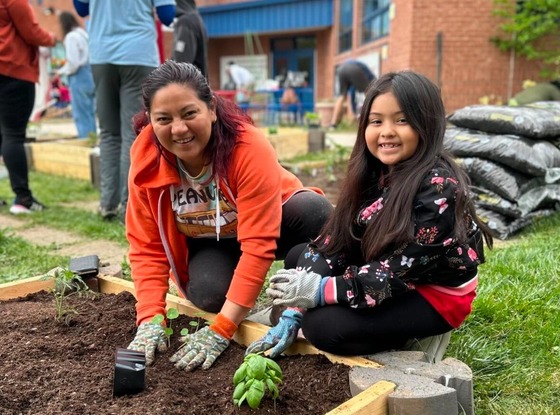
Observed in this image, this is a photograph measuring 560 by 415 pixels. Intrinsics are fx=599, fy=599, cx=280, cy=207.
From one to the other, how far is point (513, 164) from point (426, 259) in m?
2.62

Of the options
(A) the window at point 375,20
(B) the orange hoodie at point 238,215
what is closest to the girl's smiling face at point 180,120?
(B) the orange hoodie at point 238,215

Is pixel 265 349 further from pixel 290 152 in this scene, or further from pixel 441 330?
pixel 290 152

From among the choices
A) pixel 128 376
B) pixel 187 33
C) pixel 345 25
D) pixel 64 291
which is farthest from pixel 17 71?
pixel 345 25

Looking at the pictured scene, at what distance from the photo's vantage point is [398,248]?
182 centimetres

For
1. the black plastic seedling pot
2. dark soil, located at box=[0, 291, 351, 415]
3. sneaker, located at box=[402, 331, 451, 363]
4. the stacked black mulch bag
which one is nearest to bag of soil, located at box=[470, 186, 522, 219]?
the stacked black mulch bag

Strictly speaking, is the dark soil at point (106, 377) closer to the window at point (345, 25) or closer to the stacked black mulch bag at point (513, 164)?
the stacked black mulch bag at point (513, 164)

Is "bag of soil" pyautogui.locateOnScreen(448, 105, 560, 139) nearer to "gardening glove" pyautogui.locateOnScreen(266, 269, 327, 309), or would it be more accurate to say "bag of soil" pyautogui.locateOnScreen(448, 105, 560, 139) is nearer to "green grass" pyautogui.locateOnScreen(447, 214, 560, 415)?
"green grass" pyautogui.locateOnScreen(447, 214, 560, 415)

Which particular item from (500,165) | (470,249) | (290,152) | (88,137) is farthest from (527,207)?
(88,137)

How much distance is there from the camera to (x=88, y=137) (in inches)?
337

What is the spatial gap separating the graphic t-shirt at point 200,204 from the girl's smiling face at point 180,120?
0.19 m

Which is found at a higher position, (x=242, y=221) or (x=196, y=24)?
(x=196, y=24)

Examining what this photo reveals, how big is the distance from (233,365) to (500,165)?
9.54ft

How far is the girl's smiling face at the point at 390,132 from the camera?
188cm

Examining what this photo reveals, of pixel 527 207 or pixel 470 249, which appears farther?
pixel 527 207
